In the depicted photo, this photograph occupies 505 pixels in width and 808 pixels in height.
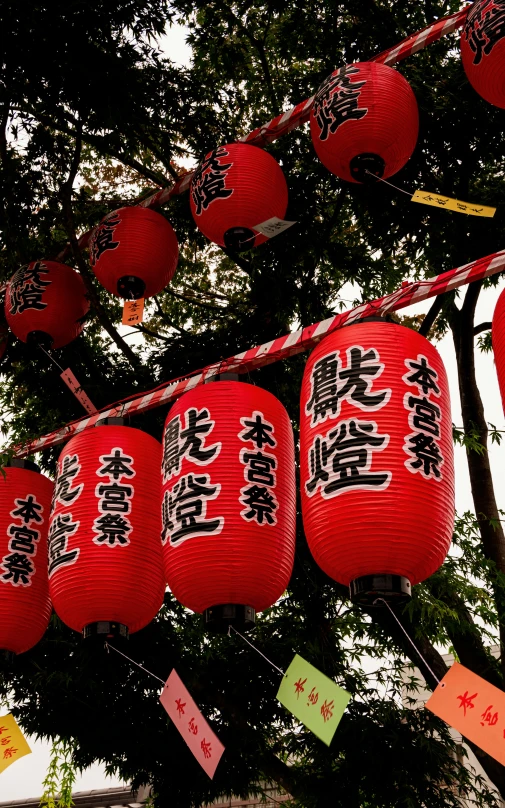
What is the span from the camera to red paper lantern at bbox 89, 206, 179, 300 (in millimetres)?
6410

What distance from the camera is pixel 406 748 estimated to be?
6.11 meters

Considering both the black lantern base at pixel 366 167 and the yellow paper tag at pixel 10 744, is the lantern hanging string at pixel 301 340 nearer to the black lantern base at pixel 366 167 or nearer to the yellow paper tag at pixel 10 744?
the black lantern base at pixel 366 167

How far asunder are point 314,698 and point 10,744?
7.97 feet

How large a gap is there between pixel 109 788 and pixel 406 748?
11.6m

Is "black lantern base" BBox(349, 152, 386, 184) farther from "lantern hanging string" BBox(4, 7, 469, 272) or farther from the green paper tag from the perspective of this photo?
the green paper tag

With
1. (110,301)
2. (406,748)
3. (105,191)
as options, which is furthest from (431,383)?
(105,191)

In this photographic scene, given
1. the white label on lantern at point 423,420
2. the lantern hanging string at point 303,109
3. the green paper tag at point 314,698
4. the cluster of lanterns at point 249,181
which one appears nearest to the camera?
the white label on lantern at point 423,420

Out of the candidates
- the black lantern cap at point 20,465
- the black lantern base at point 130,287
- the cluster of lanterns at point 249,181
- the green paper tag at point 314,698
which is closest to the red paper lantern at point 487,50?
the cluster of lanterns at point 249,181

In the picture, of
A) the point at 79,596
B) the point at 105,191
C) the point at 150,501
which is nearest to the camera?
the point at 79,596

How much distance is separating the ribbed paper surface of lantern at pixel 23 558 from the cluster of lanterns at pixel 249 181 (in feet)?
5.76

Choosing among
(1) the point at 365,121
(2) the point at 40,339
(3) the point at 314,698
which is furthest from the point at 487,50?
(2) the point at 40,339

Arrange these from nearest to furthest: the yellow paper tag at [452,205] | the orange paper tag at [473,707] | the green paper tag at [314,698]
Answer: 1. the orange paper tag at [473,707]
2. the green paper tag at [314,698]
3. the yellow paper tag at [452,205]

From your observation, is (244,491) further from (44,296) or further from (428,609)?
(44,296)

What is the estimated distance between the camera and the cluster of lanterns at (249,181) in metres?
5.12
